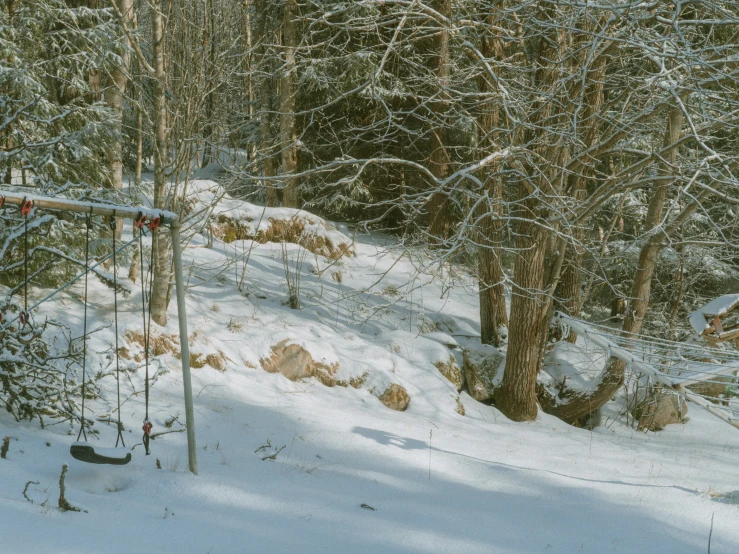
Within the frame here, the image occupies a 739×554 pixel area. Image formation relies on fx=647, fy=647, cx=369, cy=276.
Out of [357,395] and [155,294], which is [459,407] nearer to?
[357,395]

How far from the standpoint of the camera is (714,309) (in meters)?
5.27

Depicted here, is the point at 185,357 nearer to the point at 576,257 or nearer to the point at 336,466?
the point at 336,466

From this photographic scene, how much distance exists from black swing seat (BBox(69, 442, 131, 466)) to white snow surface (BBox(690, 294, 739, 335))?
14.7 ft

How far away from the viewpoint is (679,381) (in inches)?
184

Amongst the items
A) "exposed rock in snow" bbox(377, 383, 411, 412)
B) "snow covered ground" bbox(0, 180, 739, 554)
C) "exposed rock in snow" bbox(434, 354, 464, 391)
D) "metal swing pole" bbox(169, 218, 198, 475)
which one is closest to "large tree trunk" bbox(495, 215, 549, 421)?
"snow covered ground" bbox(0, 180, 739, 554)

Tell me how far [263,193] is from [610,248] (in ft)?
23.1

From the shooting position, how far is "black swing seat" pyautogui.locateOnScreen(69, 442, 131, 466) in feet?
11.7

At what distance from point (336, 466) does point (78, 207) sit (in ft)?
9.27

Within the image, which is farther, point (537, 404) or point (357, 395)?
point (537, 404)

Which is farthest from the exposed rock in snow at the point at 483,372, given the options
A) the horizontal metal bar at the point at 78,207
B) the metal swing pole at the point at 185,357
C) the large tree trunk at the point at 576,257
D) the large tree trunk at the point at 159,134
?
the horizontal metal bar at the point at 78,207

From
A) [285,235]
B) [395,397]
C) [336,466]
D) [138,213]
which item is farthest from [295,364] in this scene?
[285,235]

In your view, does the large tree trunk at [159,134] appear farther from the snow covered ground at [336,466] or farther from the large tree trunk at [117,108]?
the large tree trunk at [117,108]

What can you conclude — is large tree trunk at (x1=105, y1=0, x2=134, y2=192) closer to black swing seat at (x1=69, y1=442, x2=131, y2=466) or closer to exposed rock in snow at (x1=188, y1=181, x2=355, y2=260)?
exposed rock in snow at (x1=188, y1=181, x2=355, y2=260)

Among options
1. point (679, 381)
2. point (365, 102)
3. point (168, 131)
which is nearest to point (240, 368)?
point (168, 131)
